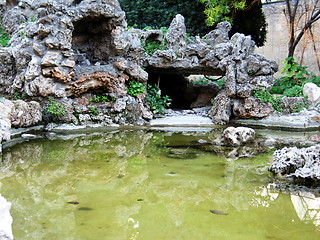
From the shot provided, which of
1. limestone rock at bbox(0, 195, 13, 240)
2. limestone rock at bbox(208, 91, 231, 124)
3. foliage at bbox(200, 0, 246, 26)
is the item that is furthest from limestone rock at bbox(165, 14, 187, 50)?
limestone rock at bbox(0, 195, 13, 240)

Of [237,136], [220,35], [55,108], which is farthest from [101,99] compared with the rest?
[220,35]

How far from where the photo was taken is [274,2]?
1525cm

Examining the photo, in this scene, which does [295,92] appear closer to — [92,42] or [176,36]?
[176,36]

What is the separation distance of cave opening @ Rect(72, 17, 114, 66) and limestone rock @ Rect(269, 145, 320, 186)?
21.2 feet

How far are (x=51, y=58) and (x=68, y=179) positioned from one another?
15.8 ft

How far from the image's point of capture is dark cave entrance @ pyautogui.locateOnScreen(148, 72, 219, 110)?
39.2ft

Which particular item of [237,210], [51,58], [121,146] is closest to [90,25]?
[51,58]

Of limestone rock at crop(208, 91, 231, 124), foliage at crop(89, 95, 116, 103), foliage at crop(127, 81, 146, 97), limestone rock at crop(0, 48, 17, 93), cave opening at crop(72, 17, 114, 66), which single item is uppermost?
cave opening at crop(72, 17, 114, 66)

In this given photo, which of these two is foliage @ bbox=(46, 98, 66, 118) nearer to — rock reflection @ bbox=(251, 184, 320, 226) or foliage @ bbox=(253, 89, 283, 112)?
foliage @ bbox=(253, 89, 283, 112)

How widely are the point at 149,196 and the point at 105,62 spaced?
22.0 feet

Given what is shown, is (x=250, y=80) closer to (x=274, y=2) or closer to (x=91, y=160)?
(x=91, y=160)

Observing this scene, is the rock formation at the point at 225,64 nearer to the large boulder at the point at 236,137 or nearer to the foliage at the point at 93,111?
the foliage at the point at 93,111

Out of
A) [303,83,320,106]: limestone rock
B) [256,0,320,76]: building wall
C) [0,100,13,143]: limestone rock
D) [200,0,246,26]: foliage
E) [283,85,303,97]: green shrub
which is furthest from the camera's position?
[256,0,320,76]: building wall

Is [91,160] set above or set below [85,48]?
below
